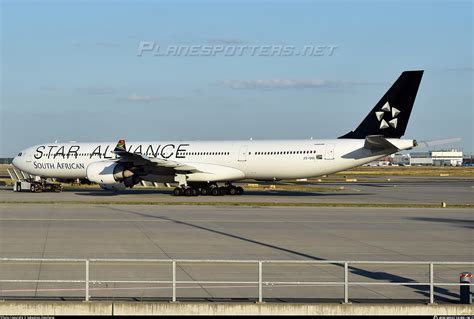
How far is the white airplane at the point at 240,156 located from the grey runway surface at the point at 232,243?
860 cm

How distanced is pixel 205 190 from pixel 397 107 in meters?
14.6

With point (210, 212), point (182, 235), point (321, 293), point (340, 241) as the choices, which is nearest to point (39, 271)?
point (321, 293)

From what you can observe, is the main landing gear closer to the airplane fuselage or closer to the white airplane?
the white airplane

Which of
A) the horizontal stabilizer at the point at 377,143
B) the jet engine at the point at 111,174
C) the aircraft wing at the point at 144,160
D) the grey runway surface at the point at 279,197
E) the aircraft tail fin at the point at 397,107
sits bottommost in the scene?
the grey runway surface at the point at 279,197

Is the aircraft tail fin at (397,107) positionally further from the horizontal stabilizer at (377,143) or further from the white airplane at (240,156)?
the horizontal stabilizer at (377,143)

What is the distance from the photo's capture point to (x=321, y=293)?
13.8 metres

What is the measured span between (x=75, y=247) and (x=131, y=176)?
25.7 m

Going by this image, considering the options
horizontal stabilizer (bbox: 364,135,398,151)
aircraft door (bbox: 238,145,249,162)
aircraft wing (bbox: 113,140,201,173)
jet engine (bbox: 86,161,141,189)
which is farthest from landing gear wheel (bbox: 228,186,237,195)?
horizontal stabilizer (bbox: 364,135,398,151)

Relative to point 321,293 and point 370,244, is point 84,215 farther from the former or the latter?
point 321,293

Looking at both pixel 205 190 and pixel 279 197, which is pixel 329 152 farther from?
pixel 205 190

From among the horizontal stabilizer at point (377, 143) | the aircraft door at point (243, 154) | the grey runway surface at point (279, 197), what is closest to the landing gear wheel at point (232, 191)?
the grey runway surface at point (279, 197)

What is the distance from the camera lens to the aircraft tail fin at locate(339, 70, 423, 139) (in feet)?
144

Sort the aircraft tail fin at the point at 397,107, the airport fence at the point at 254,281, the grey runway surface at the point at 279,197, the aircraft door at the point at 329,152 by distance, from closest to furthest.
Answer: the airport fence at the point at 254,281, the grey runway surface at the point at 279,197, the aircraft tail fin at the point at 397,107, the aircraft door at the point at 329,152

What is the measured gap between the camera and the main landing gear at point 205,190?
1898 inches
